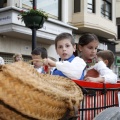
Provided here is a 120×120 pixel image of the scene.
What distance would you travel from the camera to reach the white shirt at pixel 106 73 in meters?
2.40

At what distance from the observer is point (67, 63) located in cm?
221

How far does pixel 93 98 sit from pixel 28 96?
0.69m

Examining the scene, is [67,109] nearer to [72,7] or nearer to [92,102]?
[92,102]

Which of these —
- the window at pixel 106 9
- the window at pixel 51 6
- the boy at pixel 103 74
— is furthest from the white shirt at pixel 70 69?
the window at pixel 106 9

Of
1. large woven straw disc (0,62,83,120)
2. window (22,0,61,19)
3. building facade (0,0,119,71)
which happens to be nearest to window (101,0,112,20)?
building facade (0,0,119,71)

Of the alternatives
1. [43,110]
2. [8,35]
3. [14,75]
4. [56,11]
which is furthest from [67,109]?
[56,11]

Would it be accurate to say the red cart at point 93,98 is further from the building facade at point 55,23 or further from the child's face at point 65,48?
the building facade at point 55,23

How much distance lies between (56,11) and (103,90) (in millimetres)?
11646

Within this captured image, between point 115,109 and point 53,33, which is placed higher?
point 53,33

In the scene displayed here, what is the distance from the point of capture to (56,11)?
13430 millimetres

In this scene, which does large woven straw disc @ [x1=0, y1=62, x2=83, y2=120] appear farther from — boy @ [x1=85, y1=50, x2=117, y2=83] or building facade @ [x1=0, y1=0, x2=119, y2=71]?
building facade @ [x1=0, y1=0, x2=119, y2=71]

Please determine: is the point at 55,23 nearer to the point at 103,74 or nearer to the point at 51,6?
the point at 51,6

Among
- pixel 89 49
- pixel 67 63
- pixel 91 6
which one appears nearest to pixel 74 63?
pixel 67 63

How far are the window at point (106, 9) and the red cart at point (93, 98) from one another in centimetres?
1459
